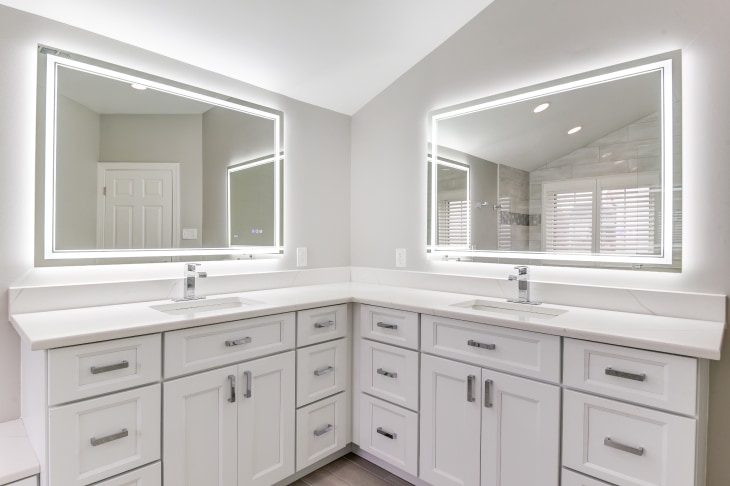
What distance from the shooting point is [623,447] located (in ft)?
4.24

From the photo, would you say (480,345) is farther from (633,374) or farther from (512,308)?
(633,374)

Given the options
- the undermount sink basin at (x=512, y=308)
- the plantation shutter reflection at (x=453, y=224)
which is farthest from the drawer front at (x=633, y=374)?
the plantation shutter reflection at (x=453, y=224)

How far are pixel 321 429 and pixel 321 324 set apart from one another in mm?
521

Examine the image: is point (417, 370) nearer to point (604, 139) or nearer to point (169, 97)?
point (604, 139)

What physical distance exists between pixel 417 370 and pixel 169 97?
1.81 metres

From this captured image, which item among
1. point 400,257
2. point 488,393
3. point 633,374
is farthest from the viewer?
point 400,257

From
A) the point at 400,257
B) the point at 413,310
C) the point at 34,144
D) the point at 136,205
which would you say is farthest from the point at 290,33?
the point at 413,310

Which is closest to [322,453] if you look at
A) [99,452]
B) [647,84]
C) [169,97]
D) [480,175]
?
[99,452]

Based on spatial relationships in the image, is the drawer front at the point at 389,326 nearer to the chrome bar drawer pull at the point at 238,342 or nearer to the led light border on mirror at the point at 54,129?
the chrome bar drawer pull at the point at 238,342

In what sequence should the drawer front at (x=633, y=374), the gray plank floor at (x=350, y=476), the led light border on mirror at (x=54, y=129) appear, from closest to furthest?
1. the drawer front at (x=633, y=374)
2. the led light border on mirror at (x=54, y=129)
3. the gray plank floor at (x=350, y=476)

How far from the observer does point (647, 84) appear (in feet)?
5.66

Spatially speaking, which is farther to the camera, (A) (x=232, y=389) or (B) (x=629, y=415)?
(A) (x=232, y=389)

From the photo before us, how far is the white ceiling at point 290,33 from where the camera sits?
5.83 feet

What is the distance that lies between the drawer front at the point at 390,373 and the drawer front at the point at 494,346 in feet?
0.47
